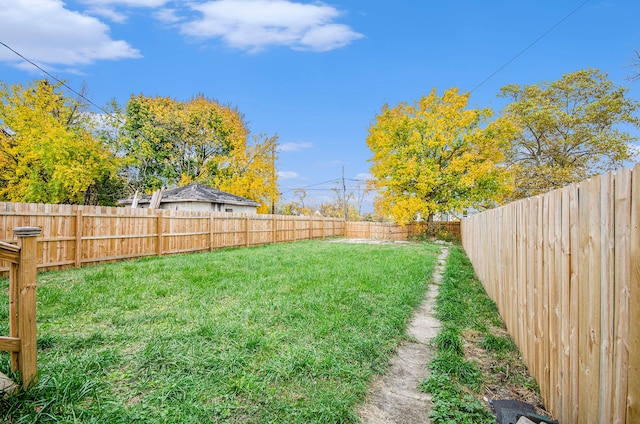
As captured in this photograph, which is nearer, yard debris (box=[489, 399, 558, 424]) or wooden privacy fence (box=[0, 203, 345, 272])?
yard debris (box=[489, 399, 558, 424])

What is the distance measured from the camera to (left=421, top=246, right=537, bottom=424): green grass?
6.97 feet

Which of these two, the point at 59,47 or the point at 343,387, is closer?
the point at 343,387

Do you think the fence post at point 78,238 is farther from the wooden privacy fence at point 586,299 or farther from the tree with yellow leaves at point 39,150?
the tree with yellow leaves at point 39,150

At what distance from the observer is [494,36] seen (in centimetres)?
1188

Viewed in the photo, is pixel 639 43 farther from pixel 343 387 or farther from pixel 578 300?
pixel 343 387

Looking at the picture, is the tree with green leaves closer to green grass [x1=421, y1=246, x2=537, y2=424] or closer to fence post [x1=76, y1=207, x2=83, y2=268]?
green grass [x1=421, y1=246, x2=537, y2=424]

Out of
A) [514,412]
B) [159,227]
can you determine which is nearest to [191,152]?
[159,227]

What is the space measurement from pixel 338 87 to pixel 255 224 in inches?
627

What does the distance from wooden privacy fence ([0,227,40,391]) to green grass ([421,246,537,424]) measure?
2.56 m

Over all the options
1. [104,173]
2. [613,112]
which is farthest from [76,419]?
[613,112]

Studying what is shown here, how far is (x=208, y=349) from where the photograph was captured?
2.80 metres

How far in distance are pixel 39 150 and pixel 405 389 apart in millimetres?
23257

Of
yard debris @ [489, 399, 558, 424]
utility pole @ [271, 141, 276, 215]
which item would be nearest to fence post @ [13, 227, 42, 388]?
yard debris @ [489, 399, 558, 424]

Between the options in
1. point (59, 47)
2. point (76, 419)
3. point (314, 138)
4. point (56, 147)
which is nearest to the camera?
point (76, 419)
